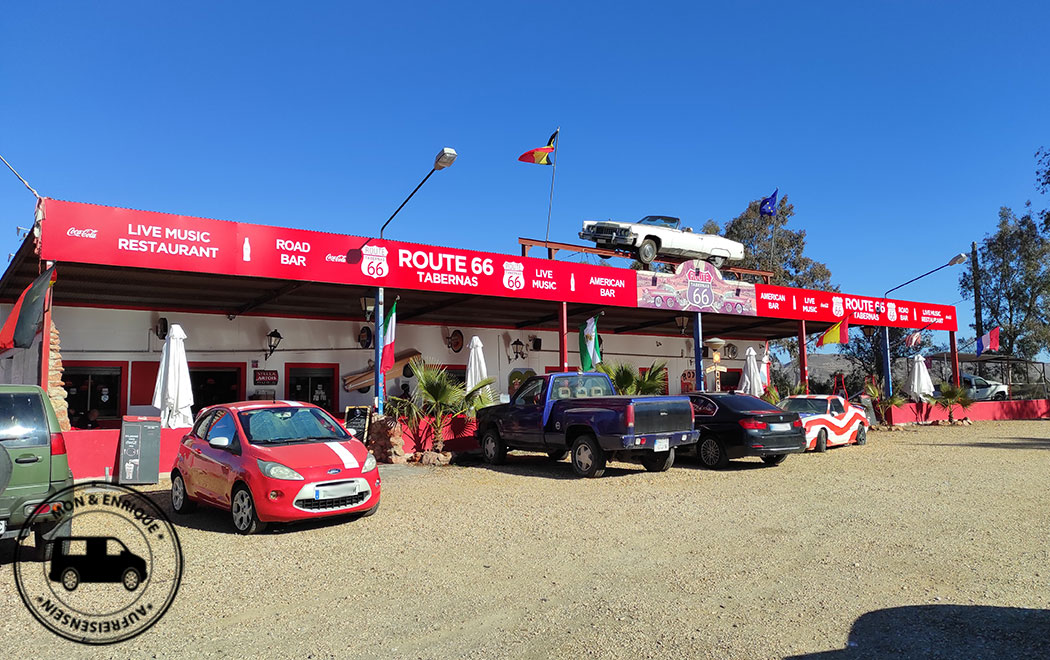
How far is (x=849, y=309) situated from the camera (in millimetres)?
24016

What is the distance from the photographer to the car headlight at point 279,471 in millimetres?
7298

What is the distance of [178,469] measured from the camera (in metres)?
8.73

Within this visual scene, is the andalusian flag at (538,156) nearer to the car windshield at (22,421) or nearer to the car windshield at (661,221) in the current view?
the car windshield at (661,221)

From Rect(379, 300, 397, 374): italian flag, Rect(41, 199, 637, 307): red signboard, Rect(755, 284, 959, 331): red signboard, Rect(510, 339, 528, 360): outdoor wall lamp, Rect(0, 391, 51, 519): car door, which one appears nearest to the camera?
Rect(0, 391, 51, 519): car door

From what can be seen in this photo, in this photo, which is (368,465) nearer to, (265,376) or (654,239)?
(265,376)

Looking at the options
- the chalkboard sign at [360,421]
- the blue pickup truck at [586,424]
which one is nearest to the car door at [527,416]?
the blue pickup truck at [586,424]

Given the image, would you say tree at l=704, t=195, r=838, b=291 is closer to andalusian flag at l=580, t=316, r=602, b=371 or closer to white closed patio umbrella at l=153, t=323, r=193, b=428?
andalusian flag at l=580, t=316, r=602, b=371

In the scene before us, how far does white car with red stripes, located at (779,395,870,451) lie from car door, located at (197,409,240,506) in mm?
11982

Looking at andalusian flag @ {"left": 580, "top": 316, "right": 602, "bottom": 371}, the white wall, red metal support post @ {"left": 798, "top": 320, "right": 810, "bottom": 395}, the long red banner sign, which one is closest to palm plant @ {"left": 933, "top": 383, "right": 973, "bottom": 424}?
red metal support post @ {"left": 798, "top": 320, "right": 810, "bottom": 395}

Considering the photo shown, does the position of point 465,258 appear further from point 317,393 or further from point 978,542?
point 978,542

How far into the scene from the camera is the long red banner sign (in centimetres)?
1154

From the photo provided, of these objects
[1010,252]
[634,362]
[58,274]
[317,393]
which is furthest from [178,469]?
[1010,252]

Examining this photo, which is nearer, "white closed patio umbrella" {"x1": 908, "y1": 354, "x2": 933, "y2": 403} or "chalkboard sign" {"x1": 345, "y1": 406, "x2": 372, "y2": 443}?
"chalkboard sign" {"x1": 345, "y1": 406, "x2": 372, "y2": 443}

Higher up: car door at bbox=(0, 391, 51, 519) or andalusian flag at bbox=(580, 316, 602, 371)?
andalusian flag at bbox=(580, 316, 602, 371)
